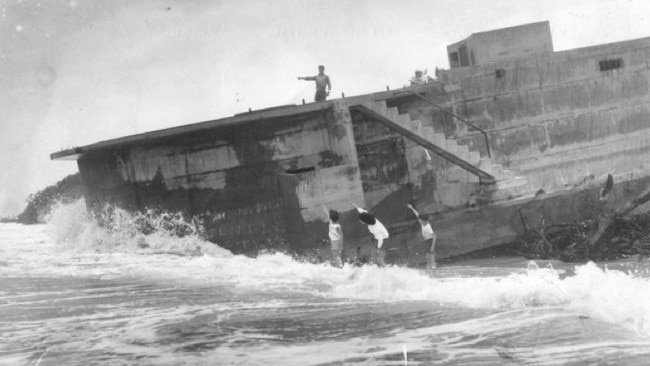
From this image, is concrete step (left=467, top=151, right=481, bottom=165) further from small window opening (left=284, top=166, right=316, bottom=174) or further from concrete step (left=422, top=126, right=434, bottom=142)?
small window opening (left=284, top=166, right=316, bottom=174)

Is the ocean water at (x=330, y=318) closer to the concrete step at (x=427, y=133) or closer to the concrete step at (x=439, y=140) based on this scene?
the concrete step at (x=439, y=140)

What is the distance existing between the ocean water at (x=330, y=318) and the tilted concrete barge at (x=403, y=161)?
2.97 metres

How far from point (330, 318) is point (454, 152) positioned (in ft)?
29.6

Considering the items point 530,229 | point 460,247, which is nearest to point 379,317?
point 460,247

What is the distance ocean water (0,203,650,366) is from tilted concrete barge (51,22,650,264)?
2974 mm

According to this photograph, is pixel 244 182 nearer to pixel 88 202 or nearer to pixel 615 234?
pixel 88 202

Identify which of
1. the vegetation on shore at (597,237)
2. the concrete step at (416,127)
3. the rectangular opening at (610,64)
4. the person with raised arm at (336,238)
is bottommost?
the vegetation on shore at (597,237)

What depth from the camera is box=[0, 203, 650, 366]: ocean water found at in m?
6.01

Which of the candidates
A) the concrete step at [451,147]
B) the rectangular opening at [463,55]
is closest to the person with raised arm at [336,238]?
the concrete step at [451,147]

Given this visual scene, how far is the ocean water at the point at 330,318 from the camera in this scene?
601 centimetres

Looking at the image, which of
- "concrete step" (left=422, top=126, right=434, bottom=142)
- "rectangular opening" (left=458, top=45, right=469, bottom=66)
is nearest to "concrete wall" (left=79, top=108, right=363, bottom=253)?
"concrete step" (left=422, top=126, right=434, bottom=142)

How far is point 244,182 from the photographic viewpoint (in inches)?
635

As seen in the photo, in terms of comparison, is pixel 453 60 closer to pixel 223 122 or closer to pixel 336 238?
pixel 223 122

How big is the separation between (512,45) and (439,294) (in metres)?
13.5
